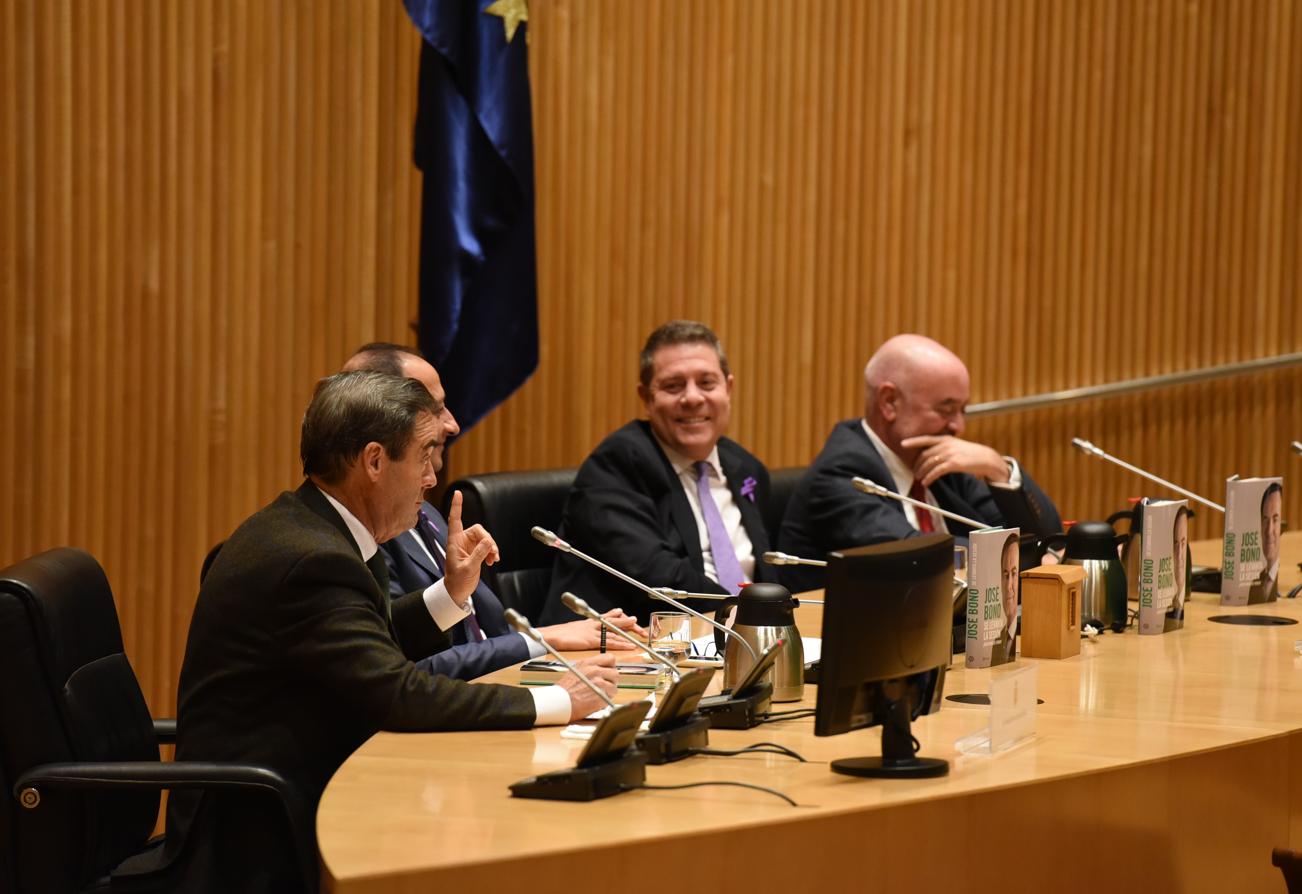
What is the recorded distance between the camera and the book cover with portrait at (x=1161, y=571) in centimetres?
357

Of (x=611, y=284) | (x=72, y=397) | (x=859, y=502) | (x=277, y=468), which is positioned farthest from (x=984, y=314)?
(x=72, y=397)

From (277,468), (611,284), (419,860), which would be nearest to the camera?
(419,860)

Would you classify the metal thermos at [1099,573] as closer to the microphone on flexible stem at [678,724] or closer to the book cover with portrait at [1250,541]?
the book cover with portrait at [1250,541]

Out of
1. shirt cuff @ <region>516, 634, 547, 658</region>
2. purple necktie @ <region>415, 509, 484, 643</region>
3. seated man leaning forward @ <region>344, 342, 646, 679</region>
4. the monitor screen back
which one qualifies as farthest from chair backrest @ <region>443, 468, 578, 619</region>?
the monitor screen back

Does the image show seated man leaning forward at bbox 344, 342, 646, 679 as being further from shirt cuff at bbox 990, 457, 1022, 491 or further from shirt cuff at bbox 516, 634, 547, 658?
shirt cuff at bbox 990, 457, 1022, 491

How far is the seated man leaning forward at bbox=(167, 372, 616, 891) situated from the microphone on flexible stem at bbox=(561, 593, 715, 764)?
26 centimetres

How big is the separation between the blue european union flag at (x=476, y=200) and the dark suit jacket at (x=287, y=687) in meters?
2.26

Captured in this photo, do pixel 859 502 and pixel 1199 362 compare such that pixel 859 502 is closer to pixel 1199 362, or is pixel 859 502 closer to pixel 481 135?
pixel 481 135

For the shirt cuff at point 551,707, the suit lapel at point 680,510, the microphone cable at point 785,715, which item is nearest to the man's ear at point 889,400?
the suit lapel at point 680,510

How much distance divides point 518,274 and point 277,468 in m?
0.93

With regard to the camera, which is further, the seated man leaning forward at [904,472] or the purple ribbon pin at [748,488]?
the purple ribbon pin at [748,488]

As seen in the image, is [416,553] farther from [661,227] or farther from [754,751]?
[661,227]

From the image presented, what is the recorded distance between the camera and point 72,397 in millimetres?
4473

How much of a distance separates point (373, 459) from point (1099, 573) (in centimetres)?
175
